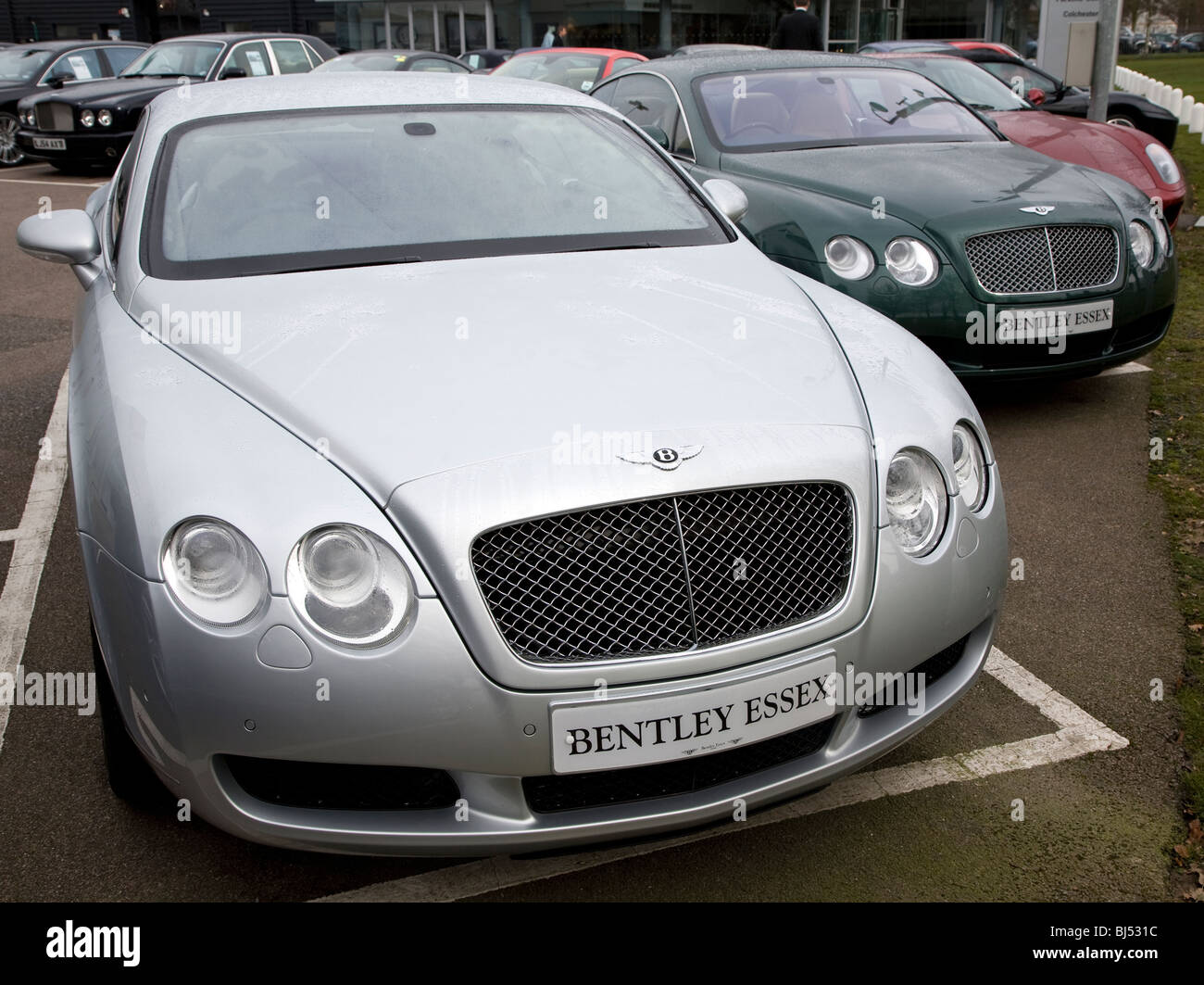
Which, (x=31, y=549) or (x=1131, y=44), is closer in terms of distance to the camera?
(x=31, y=549)

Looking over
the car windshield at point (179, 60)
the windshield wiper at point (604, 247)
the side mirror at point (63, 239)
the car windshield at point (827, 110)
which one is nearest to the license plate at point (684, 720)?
the windshield wiper at point (604, 247)

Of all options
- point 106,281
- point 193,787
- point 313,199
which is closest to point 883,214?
point 313,199

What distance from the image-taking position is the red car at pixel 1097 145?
7379mm

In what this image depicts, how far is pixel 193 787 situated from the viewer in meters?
2.13

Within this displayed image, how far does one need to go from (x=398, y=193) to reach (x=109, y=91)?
11.8m

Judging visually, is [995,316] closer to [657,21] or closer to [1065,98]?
[1065,98]

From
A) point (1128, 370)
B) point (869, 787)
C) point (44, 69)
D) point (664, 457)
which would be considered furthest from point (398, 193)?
point (44, 69)

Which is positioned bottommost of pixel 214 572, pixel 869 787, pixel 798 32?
pixel 869 787

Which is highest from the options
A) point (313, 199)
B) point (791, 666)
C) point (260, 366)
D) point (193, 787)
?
point (313, 199)

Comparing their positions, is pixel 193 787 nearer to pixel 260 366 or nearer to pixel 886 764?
pixel 260 366

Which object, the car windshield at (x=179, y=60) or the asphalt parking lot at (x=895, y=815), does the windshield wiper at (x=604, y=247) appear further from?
the car windshield at (x=179, y=60)

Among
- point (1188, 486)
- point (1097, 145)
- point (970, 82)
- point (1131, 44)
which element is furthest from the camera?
point (1131, 44)

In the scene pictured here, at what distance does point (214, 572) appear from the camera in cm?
210
